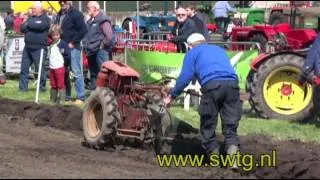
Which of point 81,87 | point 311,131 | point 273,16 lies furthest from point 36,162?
point 273,16

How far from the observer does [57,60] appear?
12906 millimetres

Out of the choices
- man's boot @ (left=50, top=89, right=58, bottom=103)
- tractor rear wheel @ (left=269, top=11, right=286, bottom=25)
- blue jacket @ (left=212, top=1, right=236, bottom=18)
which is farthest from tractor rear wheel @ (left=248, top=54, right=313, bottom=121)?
blue jacket @ (left=212, top=1, right=236, bottom=18)

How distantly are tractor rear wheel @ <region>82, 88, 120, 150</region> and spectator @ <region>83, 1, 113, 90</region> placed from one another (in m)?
4.08

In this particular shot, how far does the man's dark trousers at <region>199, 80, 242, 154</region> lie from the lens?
7.89 m

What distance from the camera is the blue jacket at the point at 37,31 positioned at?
14805mm

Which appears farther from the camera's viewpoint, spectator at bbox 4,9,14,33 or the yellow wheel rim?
spectator at bbox 4,9,14,33

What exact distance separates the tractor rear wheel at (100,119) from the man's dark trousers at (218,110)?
1.20m

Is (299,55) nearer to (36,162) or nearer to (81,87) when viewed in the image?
(81,87)

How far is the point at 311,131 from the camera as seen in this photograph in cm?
1025

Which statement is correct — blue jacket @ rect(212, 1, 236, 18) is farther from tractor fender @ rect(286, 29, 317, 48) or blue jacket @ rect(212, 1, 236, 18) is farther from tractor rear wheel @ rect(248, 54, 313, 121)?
tractor rear wheel @ rect(248, 54, 313, 121)

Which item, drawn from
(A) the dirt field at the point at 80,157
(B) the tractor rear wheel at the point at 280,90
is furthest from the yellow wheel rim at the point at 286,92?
(A) the dirt field at the point at 80,157

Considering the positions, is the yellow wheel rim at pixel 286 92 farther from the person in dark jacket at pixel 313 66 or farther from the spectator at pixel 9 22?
the spectator at pixel 9 22

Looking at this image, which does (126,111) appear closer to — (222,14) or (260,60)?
(260,60)

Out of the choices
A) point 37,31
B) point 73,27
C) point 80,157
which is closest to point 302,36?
point 73,27
